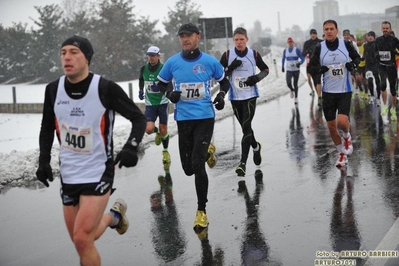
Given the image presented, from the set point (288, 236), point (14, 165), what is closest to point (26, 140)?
point (14, 165)

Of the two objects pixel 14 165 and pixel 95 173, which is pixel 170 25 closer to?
pixel 14 165

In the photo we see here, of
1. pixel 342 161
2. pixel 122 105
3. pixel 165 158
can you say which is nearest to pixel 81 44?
pixel 122 105

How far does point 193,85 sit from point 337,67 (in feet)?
9.62

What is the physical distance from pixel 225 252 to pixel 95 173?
159cm

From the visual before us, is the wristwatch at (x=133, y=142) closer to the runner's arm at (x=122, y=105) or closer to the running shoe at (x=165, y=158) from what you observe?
the runner's arm at (x=122, y=105)

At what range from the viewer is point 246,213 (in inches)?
268

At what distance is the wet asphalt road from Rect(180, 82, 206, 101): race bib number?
1345mm

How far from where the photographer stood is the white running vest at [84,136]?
4562mm

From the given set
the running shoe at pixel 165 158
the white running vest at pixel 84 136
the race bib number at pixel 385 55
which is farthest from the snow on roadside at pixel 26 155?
the white running vest at pixel 84 136

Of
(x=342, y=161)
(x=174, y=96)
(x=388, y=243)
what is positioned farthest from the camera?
(x=342, y=161)

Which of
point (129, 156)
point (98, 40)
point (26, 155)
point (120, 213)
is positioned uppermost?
point (98, 40)

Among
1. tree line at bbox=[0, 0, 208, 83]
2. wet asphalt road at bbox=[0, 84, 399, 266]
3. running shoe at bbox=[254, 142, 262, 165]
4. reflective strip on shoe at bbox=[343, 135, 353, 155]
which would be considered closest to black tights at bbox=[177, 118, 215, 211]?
wet asphalt road at bbox=[0, 84, 399, 266]

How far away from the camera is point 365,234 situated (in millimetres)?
5711

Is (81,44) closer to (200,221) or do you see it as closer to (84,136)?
(84,136)
